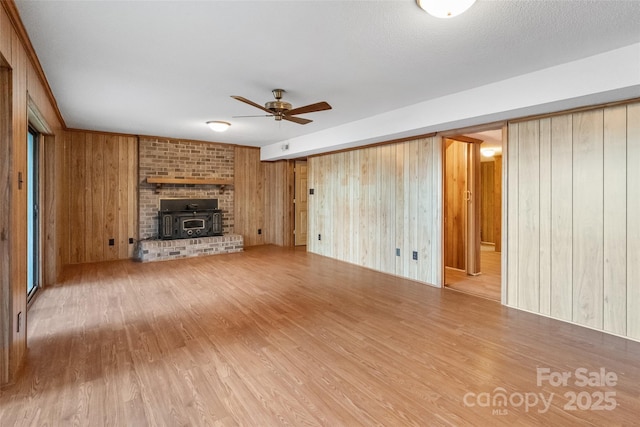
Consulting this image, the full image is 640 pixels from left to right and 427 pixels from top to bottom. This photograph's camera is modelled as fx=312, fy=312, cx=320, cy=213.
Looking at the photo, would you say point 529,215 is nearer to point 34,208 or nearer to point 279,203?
point 279,203

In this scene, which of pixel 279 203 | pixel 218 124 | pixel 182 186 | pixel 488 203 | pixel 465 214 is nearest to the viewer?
pixel 218 124

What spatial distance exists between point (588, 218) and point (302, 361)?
9.54ft

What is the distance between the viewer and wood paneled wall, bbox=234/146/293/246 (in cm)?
731

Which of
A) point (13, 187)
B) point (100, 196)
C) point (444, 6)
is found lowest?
point (13, 187)

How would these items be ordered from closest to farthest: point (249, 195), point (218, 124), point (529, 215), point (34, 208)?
point (529, 215) → point (34, 208) → point (218, 124) → point (249, 195)

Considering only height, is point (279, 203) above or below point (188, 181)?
below

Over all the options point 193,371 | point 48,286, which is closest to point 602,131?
point 193,371

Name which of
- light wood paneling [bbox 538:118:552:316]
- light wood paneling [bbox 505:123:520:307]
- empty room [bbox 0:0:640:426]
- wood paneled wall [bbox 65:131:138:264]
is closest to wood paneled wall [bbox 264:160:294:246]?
empty room [bbox 0:0:640:426]

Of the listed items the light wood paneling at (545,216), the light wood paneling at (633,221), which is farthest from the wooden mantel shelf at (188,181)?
the light wood paneling at (633,221)

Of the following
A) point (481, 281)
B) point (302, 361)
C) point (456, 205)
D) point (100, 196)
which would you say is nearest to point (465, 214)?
point (456, 205)

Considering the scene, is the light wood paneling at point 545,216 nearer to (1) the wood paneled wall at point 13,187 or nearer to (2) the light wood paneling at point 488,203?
(1) the wood paneled wall at point 13,187

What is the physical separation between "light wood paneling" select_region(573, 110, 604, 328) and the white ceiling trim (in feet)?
0.86

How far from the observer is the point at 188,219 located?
6.46 m

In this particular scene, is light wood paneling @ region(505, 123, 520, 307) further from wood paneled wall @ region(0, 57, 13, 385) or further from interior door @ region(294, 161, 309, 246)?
interior door @ region(294, 161, 309, 246)
